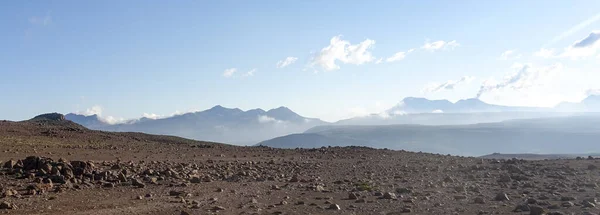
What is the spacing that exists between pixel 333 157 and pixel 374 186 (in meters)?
12.3

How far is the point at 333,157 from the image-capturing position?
91.7ft

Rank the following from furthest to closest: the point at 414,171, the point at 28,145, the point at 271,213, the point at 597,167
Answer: the point at 28,145 < the point at 597,167 < the point at 414,171 < the point at 271,213

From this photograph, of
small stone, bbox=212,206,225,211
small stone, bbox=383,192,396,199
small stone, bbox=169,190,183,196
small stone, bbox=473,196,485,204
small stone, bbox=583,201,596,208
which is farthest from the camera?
small stone, bbox=383,192,396,199

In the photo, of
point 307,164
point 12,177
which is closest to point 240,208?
point 12,177

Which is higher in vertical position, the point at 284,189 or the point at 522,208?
the point at 284,189

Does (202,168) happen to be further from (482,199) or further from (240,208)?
(482,199)

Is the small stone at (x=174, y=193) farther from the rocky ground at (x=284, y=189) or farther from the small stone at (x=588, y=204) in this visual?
the small stone at (x=588, y=204)

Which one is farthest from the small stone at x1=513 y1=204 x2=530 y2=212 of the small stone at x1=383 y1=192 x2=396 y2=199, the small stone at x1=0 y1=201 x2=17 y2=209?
the small stone at x1=0 y1=201 x2=17 y2=209

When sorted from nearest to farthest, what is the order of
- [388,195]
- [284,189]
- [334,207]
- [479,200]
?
[334,207] < [479,200] < [388,195] < [284,189]

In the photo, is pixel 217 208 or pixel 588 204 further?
pixel 588 204

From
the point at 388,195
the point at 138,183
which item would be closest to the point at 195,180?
the point at 138,183

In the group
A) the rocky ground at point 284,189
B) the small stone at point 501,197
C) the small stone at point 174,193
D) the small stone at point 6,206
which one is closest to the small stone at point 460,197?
the rocky ground at point 284,189

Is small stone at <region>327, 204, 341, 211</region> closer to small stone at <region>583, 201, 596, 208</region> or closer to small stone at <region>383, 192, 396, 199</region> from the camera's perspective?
small stone at <region>383, 192, 396, 199</region>

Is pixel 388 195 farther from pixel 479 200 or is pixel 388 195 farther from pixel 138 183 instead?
pixel 138 183
